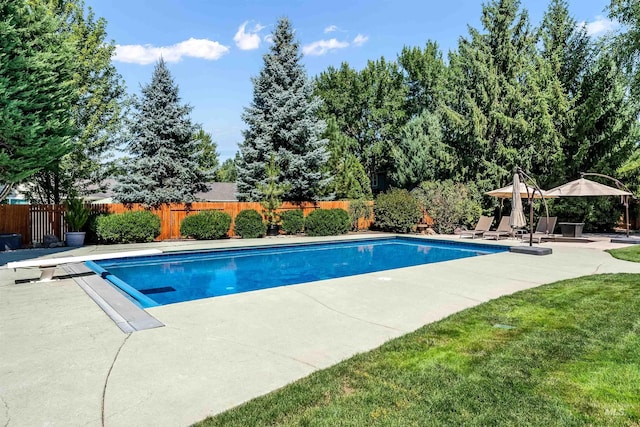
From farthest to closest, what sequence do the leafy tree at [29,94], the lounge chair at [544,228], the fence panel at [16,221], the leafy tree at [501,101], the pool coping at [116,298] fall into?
the leafy tree at [501,101] < the lounge chair at [544,228] < the fence panel at [16,221] < the leafy tree at [29,94] < the pool coping at [116,298]

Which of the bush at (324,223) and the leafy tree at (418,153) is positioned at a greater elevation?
the leafy tree at (418,153)

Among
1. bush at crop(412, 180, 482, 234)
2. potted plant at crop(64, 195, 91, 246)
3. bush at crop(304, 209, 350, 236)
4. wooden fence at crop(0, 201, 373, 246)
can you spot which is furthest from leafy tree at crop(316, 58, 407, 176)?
potted plant at crop(64, 195, 91, 246)

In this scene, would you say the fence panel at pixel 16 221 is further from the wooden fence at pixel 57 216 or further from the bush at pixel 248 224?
the bush at pixel 248 224

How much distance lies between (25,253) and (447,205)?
55.0 ft

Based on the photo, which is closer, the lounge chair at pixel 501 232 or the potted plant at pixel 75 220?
the potted plant at pixel 75 220

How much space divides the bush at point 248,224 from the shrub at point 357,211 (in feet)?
17.4

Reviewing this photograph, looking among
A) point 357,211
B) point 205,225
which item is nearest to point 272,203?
point 205,225

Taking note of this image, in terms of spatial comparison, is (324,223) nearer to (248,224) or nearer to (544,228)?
(248,224)

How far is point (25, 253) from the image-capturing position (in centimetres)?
1183

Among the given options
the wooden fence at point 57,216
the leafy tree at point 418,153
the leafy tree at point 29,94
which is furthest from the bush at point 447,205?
the leafy tree at point 29,94

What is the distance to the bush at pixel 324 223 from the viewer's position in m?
18.2

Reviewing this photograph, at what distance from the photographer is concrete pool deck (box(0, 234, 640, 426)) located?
9.46 feet

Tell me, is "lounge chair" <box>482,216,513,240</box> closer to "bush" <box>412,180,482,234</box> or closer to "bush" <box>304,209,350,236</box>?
"bush" <box>412,180,482,234</box>

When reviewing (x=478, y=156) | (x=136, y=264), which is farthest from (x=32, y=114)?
(x=478, y=156)
